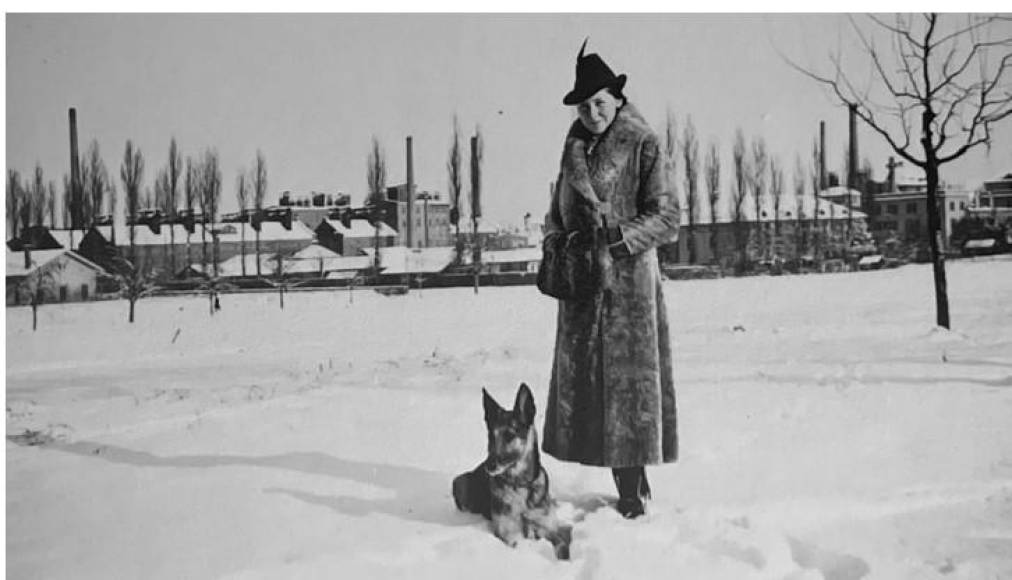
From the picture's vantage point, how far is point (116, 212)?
288 centimetres

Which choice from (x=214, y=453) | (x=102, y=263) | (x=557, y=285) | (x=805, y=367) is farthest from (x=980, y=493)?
(x=102, y=263)

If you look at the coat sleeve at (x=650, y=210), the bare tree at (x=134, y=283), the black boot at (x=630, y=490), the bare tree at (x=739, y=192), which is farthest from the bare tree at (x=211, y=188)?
the bare tree at (x=739, y=192)

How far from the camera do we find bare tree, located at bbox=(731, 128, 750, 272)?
2.97 m

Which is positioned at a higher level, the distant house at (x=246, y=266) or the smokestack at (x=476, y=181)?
the smokestack at (x=476, y=181)

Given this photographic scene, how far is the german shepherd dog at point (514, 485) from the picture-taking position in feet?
7.53

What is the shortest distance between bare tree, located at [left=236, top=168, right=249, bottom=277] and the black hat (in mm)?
1180

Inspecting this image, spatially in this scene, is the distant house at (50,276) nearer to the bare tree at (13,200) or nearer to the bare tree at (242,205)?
the bare tree at (13,200)

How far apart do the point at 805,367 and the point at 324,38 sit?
2.07m

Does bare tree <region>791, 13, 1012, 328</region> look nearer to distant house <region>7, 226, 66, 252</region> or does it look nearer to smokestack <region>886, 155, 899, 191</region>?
smokestack <region>886, 155, 899, 191</region>

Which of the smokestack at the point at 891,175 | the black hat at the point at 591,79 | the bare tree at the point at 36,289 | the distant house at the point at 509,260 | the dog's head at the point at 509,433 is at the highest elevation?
the black hat at the point at 591,79

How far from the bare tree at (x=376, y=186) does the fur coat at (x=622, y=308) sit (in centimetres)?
75

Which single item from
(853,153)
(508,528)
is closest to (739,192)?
(853,153)

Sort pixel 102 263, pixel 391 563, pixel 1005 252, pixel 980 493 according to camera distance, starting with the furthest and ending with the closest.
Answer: pixel 1005 252, pixel 102 263, pixel 980 493, pixel 391 563

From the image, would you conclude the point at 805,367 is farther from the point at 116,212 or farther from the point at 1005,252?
the point at 116,212
